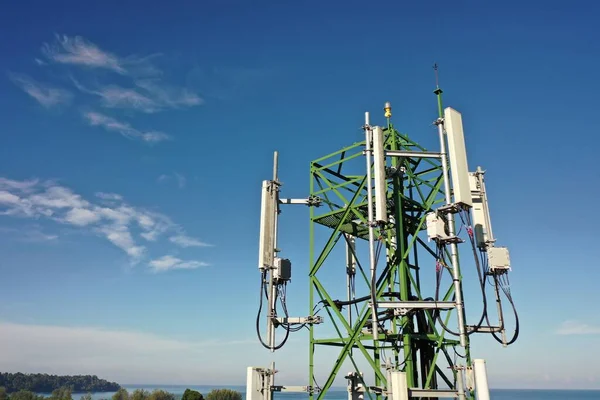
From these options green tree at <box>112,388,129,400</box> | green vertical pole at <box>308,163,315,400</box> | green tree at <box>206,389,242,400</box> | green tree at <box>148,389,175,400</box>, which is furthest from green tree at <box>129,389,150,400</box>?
green vertical pole at <box>308,163,315,400</box>

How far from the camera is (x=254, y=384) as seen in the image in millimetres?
17641

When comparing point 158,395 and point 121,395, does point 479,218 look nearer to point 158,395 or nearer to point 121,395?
point 158,395

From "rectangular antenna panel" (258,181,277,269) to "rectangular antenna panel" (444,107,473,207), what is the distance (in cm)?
869

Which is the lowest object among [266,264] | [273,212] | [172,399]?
[172,399]

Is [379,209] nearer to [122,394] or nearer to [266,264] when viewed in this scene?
[266,264]

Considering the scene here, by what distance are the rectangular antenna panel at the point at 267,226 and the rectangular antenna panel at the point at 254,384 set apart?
5.22m

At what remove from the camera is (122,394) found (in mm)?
114125

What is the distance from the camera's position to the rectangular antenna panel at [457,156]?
1755 centimetres

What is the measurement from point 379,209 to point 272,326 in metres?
7.85

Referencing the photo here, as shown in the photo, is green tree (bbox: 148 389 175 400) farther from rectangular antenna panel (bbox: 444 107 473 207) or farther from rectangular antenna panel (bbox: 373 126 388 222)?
rectangular antenna panel (bbox: 444 107 473 207)

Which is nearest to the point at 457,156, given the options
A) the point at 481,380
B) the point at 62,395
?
the point at 481,380

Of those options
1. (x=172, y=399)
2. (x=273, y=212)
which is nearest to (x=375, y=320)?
(x=273, y=212)

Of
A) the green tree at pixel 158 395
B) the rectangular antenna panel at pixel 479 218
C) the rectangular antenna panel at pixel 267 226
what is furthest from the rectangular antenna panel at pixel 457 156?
the green tree at pixel 158 395

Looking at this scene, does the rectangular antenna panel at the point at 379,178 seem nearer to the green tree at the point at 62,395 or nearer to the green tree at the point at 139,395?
the green tree at the point at 62,395
